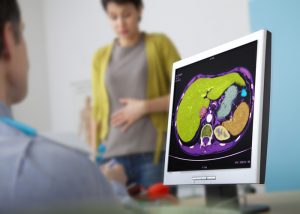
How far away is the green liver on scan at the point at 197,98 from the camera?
0.86 m

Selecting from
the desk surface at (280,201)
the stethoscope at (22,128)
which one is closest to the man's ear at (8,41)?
the stethoscope at (22,128)

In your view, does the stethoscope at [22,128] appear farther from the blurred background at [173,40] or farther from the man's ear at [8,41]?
the man's ear at [8,41]

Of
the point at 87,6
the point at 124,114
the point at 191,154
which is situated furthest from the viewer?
the point at 87,6

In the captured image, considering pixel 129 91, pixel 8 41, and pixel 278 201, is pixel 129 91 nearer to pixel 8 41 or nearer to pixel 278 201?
pixel 278 201

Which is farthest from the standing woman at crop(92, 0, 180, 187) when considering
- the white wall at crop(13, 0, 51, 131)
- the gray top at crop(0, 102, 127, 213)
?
Result: the gray top at crop(0, 102, 127, 213)

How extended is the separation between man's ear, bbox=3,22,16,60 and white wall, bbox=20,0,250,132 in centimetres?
99

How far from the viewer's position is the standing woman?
5.43 feet

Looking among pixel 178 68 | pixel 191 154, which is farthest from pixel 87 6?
pixel 191 154

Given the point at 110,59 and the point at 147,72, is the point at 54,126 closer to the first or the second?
the point at 110,59

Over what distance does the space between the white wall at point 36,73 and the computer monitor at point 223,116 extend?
149 centimetres

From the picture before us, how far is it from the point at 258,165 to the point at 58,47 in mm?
1781

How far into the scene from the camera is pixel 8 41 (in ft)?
2.28

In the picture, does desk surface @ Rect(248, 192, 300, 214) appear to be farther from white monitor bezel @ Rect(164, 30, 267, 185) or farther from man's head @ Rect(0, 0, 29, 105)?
man's head @ Rect(0, 0, 29, 105)

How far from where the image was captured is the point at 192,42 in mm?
1635
